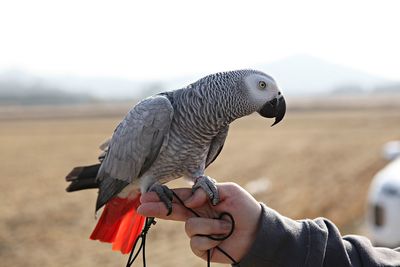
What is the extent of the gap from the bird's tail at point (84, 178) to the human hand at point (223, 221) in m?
0.62

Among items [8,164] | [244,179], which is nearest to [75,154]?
[8,164]

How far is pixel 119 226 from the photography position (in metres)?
2.29

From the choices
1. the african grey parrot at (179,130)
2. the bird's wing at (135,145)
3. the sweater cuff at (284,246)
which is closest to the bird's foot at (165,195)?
the african grey parrot at (179,130)

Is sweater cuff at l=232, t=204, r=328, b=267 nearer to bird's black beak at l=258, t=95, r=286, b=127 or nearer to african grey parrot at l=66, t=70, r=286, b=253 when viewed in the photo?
african grey parrot at l=66, t=70, r=286, b=253

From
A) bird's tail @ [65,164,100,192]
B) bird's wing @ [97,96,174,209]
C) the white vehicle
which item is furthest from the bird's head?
the white vehicle

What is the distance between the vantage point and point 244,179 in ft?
35.2

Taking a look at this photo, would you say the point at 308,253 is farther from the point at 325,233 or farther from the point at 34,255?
the point at 34,255

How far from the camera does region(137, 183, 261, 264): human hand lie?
174 centimetres

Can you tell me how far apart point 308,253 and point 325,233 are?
0.11 metres

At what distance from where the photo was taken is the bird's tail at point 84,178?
7.53 ft

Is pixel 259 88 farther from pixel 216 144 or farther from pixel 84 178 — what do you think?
pixel 84 178

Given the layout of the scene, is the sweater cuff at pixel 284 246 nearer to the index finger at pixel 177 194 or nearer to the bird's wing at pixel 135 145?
the index finger at pixel 177 194

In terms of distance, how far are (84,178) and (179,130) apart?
0.59 metres

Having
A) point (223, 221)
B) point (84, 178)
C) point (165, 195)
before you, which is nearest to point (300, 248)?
point (223, 221)
